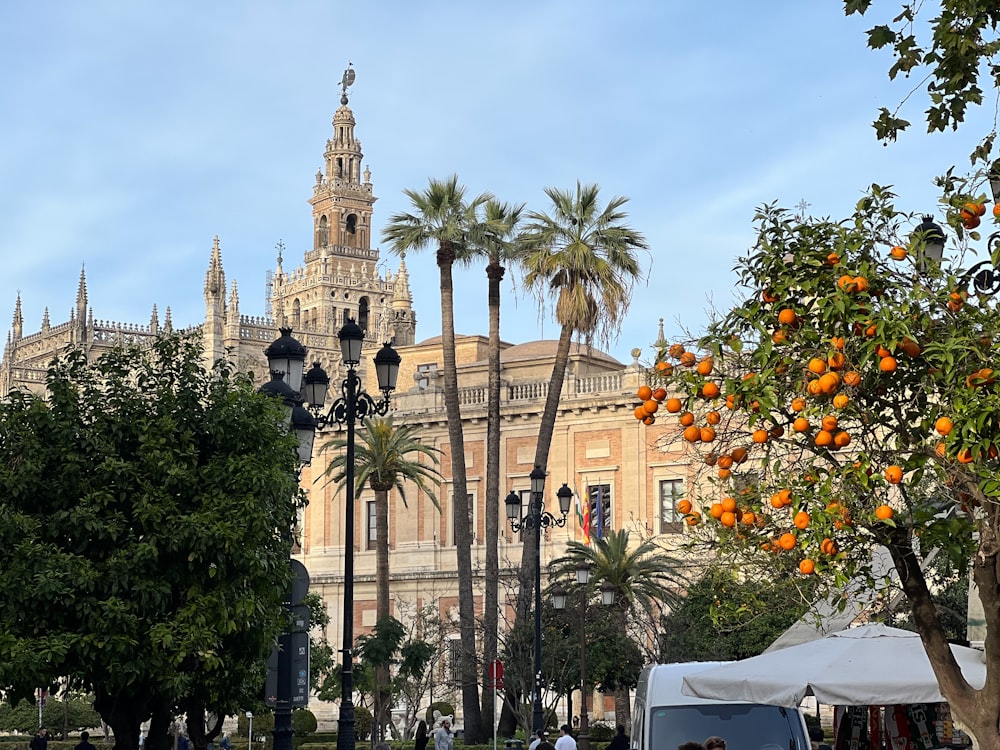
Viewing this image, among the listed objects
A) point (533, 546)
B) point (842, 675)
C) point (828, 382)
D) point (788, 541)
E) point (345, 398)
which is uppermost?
point (345, 398)

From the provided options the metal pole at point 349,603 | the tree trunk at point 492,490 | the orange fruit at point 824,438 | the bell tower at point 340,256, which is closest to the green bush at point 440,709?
the tree trunk at point 492,490

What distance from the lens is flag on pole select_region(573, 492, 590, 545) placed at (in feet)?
157

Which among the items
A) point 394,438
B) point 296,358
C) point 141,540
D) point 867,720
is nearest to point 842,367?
point 867,720

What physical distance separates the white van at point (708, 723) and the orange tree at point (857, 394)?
543 centimetres

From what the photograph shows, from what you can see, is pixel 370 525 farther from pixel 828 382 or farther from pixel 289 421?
pixel 828 382

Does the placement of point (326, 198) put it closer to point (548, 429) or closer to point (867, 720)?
point (548, 429)

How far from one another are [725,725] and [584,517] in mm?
35363

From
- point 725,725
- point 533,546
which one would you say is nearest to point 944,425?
point 725,725

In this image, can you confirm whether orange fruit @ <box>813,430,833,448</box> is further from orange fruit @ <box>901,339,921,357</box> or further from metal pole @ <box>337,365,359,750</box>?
metal pole @ <box>337,365,359,750</box>

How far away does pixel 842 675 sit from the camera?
11164 millimetres

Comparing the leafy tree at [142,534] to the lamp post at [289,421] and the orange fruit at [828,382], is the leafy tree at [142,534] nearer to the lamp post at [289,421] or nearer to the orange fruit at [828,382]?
the lamp post at [289,421]

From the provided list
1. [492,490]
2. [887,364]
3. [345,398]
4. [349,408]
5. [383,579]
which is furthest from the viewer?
[383,579]

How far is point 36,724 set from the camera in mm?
49062

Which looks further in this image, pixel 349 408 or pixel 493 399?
pixel 493 399
